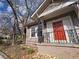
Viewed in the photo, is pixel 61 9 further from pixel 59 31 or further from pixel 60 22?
pixel 59 31

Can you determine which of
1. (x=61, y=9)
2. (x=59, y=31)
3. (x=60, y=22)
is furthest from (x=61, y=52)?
(x=60, y=22)

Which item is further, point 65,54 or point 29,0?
point 29,0

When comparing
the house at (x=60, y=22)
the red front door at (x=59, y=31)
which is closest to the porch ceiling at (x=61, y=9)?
the house at (x=60, y=22)

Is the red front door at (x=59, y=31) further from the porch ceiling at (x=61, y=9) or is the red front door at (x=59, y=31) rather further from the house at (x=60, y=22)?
the porch ceiling at (x=61, y=9)

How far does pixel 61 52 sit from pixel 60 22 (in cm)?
397

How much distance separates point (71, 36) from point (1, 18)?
25419 mm

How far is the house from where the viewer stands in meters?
10.4

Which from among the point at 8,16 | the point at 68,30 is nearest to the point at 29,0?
the point at 8,16

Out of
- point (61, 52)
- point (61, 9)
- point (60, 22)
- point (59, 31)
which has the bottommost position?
point (61, 52)

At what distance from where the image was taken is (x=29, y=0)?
28.0 meters

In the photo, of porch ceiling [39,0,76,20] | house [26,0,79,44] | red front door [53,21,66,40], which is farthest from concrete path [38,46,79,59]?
porch ceiling [39,0,76,20]

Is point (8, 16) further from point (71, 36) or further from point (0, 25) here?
point (71, 36)

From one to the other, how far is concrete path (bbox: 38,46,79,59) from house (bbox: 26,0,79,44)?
108cm

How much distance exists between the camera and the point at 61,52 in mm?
8906
